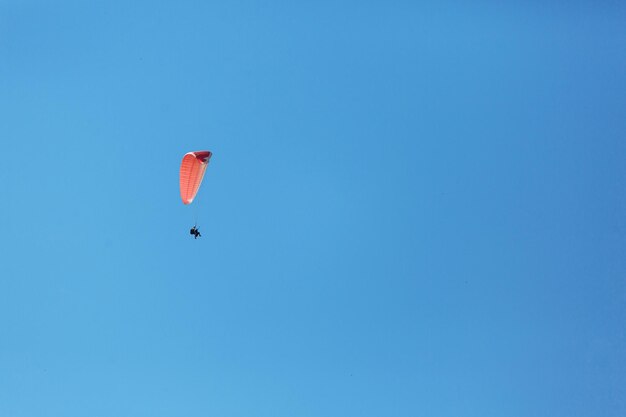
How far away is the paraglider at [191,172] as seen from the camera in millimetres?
47912

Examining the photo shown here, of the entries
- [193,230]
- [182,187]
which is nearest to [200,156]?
[182,187]

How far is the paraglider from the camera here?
47.9m

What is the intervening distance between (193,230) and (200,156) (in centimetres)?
619

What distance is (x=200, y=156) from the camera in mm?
48188

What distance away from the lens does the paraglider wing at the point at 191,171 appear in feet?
158

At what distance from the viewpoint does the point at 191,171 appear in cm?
4869

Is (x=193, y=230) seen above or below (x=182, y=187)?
below

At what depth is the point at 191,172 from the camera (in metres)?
Answer: 48.8

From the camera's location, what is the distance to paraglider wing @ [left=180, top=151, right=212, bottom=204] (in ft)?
158

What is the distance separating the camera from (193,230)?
47031 millimetres

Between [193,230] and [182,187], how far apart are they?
406 centimetres

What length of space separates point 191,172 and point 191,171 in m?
0.10

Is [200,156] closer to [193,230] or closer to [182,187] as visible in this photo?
[182,187]

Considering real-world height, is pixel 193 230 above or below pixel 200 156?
below
